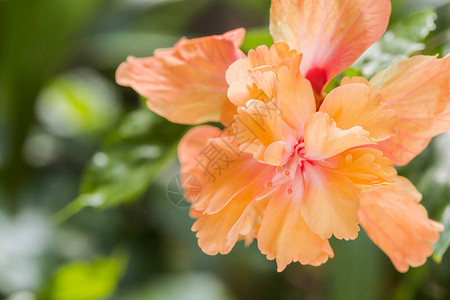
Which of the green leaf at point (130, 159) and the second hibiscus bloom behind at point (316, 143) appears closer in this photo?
the second hibiscus bloom behind at point (316, 143)

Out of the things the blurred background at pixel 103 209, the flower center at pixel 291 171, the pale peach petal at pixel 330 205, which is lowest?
the blurred background at pixel 103 209

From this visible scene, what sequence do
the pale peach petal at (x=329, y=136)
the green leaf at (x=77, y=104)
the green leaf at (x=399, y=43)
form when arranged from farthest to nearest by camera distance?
the green leaf at (x=77, y=104) < the green leaf at (x=399, y=43) < the pale peach petal at (x=329, y=136)

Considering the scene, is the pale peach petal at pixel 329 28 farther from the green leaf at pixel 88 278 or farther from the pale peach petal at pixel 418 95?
the green leaf at pixel 88 278

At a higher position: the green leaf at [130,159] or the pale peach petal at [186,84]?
the pale peach petal at [186,84]

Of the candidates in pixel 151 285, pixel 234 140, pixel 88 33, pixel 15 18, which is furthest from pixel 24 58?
pixel 234 140

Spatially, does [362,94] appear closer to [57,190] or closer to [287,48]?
[287,48]

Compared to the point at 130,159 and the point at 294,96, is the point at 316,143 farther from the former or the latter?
the point at 130,159

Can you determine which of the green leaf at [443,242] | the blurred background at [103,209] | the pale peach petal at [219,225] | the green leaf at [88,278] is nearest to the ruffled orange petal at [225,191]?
the pale peach petal at [219,225]
